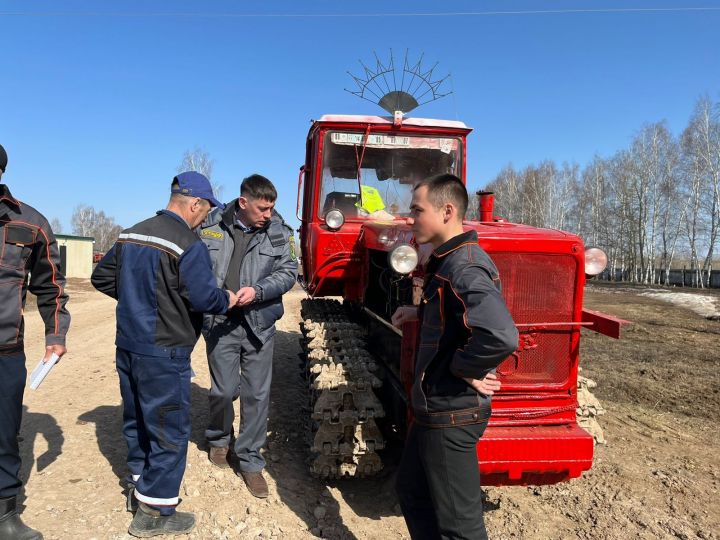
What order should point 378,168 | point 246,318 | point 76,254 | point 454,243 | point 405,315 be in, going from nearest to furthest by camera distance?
1. point 454,243
2. point 405,315
3. point 246,318
4. point 378,168
5. point 76,254

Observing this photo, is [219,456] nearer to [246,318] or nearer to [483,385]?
[246,318]

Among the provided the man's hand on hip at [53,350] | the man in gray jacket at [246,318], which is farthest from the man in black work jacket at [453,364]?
the man's hand on hip at [53,350]

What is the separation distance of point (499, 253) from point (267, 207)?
156cm

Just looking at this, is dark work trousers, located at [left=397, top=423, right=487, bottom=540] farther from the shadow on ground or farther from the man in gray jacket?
the shadow on ground

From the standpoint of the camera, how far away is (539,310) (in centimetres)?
323

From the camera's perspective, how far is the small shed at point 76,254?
27812 mm

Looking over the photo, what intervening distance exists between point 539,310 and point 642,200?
116 feet

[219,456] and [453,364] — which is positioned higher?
[453,364]

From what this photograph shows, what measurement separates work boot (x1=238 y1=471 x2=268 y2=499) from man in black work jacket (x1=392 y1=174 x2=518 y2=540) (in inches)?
57.7

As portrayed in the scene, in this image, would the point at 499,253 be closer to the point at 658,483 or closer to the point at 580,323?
the point at 580,323

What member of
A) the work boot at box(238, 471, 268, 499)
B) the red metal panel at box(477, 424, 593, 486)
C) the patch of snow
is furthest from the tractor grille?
the patch of snow

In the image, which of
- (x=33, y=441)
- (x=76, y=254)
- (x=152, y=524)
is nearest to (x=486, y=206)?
(x=152, y=524)

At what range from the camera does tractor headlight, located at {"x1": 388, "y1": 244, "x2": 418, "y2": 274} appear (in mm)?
3123

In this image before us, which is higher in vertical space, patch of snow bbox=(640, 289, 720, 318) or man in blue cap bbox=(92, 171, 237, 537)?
man in blue cap bbox=(92, 171, 237, 537)
